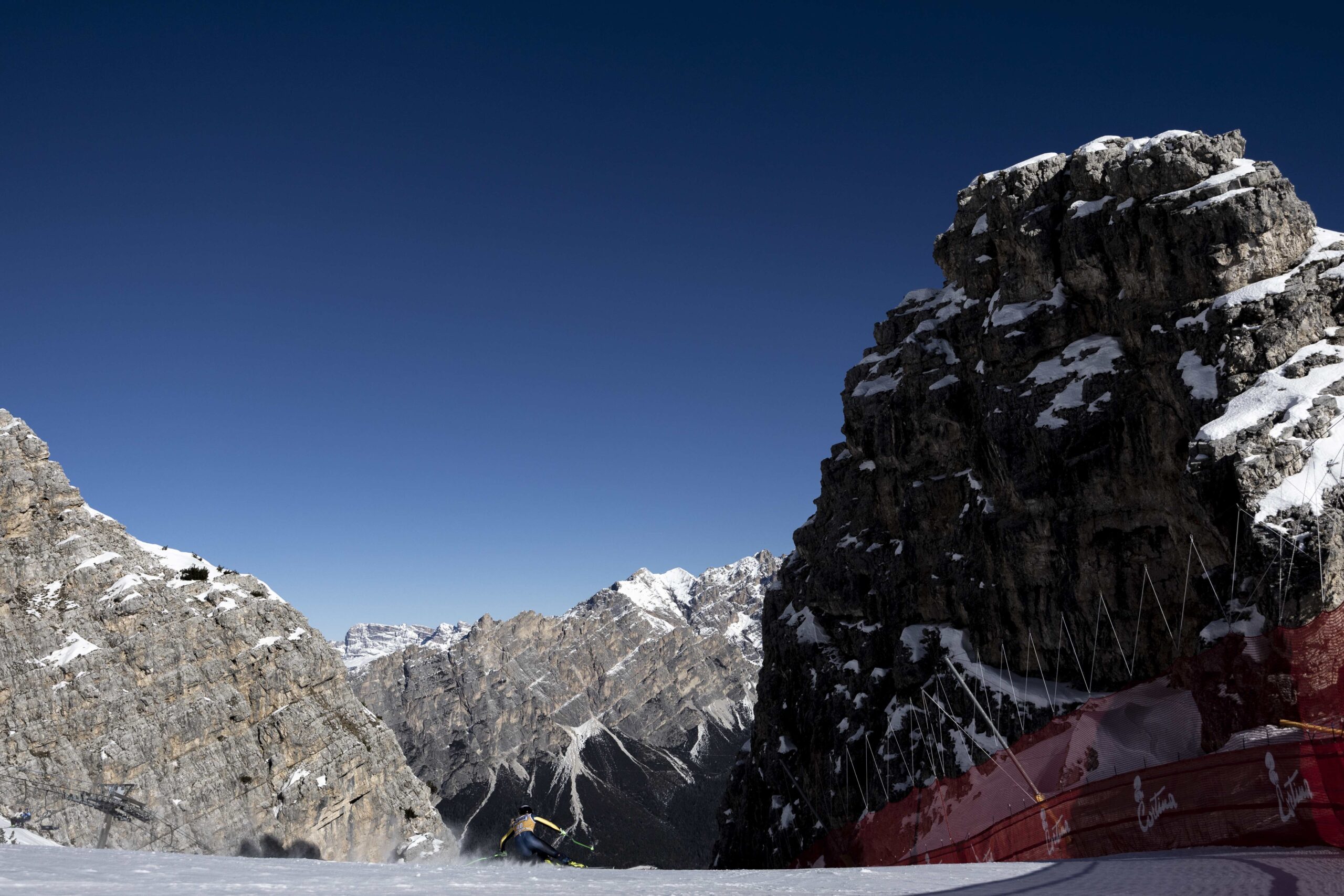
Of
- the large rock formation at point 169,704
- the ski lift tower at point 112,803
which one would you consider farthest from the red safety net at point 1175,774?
the large rock formation at point 169,704

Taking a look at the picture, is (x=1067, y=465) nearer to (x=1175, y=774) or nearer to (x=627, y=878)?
(x=1175, y=774)

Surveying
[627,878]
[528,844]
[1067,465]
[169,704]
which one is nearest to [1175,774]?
[627,878]

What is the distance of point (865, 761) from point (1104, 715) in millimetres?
44111

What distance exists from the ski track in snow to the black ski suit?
5450 millimetres

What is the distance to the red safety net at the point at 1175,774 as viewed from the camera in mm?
13992

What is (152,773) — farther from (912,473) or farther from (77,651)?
(912,473)

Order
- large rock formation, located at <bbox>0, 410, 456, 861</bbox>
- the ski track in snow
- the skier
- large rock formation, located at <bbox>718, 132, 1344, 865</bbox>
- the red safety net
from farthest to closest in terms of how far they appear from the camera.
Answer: large rock formation, located at <bbox>0, 410, 456, 861</bbox>
large rock formation, located at <bbox>718, 132, 1344, 865</bbox>
the skier
the red safety net
the ski track in snow

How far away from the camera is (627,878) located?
38.2 ft

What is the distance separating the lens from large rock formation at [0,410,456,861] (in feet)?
216

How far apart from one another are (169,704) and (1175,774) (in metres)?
81.0

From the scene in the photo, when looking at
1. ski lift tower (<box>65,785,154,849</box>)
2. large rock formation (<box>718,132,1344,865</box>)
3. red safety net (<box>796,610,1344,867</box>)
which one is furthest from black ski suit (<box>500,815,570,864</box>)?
ski lift tower (<box>65,785,154,849</box>)

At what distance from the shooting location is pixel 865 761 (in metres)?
62.5

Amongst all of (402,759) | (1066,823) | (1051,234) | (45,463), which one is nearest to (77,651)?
(45,463)

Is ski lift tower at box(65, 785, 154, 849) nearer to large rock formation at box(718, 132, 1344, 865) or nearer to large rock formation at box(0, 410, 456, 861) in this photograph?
large rock formation at box(0, 410, 456, 861)
